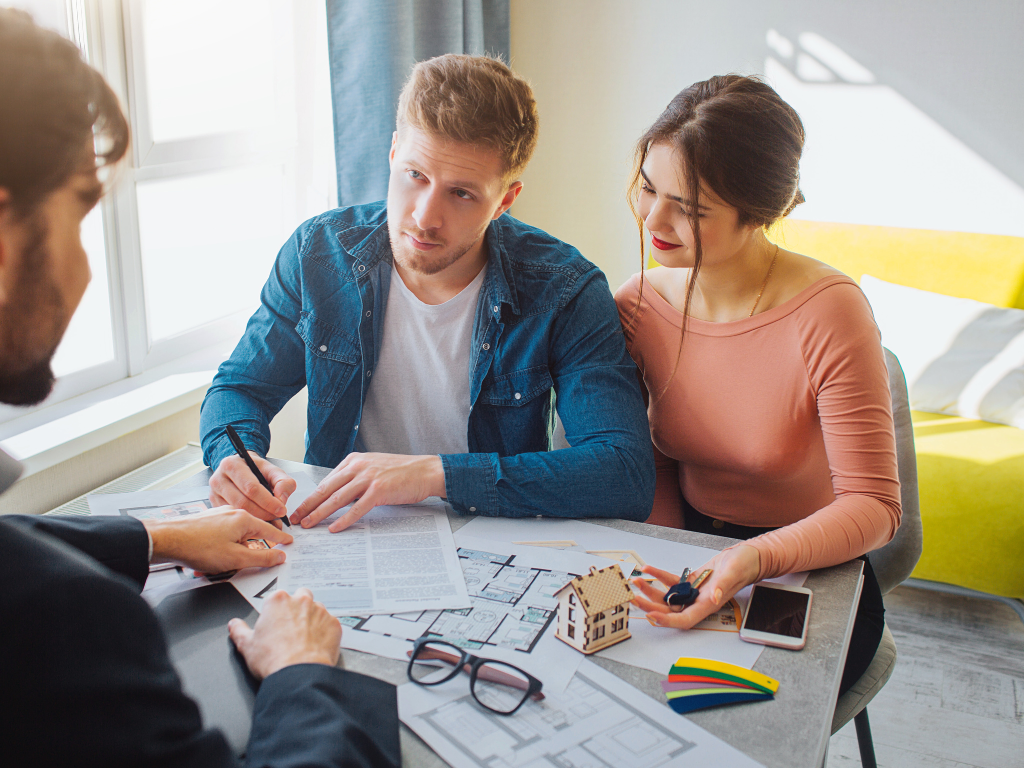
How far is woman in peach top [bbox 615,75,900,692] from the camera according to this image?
1.19 meters

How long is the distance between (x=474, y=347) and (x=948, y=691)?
4.85 feet

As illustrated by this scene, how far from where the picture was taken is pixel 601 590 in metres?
0.85

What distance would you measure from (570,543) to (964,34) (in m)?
2.53

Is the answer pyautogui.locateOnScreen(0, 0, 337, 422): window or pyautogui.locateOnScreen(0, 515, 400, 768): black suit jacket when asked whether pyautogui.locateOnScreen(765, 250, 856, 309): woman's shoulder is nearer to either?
pyautogui.locateOnScreen(0, 515, 400, 768): black suit jacket

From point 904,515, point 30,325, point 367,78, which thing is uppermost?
point 367,78

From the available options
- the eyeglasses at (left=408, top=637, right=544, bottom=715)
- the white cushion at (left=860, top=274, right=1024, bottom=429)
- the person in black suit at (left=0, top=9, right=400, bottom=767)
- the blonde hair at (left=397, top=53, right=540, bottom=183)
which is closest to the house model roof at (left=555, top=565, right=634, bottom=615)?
the eyeglasses at (left=408, top=637, right=544, bottom=715)

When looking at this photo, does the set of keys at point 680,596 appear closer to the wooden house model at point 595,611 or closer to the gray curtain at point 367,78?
the wooden house model at point 595,611

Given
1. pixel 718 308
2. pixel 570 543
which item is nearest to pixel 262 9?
pixel 718 308

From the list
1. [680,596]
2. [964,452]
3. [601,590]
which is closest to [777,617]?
[680,596]

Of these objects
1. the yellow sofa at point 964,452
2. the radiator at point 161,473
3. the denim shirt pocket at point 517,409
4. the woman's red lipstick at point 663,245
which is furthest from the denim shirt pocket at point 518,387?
the yellow sofa at point 964,452

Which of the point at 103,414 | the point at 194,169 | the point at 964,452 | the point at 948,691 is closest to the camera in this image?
the point at 103,414

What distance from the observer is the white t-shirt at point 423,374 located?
1.48 meters

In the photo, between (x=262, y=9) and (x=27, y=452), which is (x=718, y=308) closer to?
(x=27, y=452)

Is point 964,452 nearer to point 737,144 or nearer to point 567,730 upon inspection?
point 737,144
